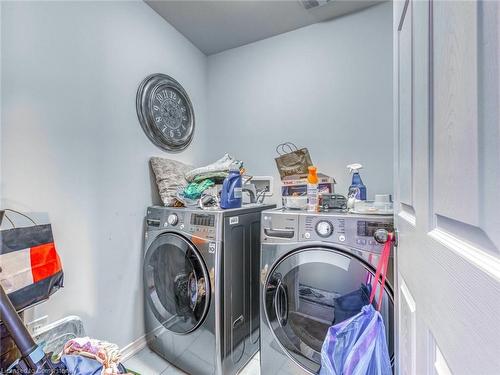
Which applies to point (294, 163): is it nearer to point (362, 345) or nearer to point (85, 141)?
point (362, 345)

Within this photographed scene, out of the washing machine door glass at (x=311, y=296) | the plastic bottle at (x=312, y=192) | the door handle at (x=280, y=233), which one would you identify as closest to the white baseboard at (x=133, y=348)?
the washing machine door glass at (x=311, y=296)

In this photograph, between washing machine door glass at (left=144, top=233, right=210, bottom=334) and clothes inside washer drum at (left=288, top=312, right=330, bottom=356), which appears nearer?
clothes inside washer drum at (left=288, top=312, right=330, bottom=356)

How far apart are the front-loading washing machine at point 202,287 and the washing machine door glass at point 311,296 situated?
0.28 m

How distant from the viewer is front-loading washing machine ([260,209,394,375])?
3.29 ft

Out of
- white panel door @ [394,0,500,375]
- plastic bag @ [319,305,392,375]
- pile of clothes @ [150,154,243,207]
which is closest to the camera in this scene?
white panel door @ [394,0,500,375]

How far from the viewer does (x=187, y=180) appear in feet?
5.91

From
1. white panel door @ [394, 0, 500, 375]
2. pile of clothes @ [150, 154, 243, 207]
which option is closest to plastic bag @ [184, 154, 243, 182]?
pile of clothes @ [150, 154, 243, 207]

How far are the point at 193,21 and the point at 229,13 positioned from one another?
0.33 metres

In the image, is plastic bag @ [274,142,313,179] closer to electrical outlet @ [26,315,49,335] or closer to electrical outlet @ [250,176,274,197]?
electrical outlet @ [250,176,274,197]

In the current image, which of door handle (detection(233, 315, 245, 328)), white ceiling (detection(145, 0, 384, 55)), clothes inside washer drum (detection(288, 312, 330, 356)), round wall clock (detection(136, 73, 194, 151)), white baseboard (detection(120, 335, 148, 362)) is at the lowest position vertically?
white baseboard (detection(120, 335, 148, 362))

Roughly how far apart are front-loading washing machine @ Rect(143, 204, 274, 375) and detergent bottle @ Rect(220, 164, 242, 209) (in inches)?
2.7

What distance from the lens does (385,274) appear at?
927 millimetres

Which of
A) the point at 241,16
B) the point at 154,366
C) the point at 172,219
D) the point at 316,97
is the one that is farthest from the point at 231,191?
the point at 241,16

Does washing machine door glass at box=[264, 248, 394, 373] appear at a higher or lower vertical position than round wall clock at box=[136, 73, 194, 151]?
lower
